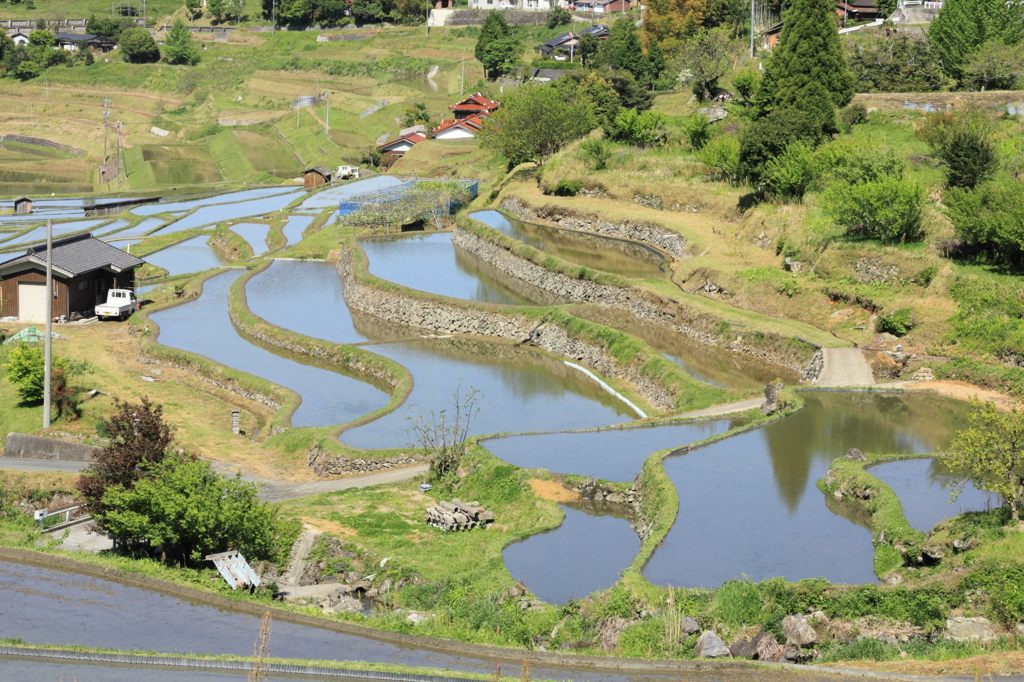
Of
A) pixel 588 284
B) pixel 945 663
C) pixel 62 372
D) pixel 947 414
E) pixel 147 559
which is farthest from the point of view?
pixel 588 284

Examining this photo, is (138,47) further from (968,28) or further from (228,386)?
(228,386)

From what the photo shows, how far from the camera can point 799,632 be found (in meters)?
19.0

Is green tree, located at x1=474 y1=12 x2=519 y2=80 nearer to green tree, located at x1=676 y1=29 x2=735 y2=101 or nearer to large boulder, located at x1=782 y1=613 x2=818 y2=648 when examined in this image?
green tree, located at x1=676 y1=29 x2=735 y2=101

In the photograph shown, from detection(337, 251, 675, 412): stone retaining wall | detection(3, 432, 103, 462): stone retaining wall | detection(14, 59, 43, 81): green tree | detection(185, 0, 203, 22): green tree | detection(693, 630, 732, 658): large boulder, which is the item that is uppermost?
detection(185, 0, 203, 22): green tree

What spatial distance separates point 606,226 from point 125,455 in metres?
40.4

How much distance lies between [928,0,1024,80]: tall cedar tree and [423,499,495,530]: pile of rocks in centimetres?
4854

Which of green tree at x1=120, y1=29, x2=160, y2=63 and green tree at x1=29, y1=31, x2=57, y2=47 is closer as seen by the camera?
green tree at x1=120, y1=29, x2=160, y2=63

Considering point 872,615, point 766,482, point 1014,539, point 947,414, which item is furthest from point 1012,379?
point 872,615

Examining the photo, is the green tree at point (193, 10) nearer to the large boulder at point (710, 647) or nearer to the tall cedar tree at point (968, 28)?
the tall cedar tree at point (968, 28)

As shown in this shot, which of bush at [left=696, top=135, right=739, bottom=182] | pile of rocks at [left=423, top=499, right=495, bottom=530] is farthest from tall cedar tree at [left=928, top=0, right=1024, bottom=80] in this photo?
pile of rocks at [left=423, top=499, right=495, bottom=530]

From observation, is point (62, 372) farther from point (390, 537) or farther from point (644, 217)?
point (644, 217)

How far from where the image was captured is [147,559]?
2402 cm

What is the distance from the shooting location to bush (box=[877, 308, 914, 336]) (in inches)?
1544

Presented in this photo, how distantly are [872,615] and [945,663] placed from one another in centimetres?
208
